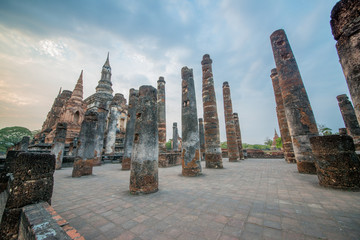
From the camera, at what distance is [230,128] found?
13.8 m

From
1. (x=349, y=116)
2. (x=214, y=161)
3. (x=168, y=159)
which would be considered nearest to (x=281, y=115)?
(x=349, y=116)

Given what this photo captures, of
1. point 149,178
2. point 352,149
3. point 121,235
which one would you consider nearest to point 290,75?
point 352,149

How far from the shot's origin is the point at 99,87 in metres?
29.8

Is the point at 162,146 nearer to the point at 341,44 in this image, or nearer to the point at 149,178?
the point at 149,178

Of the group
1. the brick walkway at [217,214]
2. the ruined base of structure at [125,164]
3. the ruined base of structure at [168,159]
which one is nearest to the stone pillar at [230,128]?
the ruined base of structure at [168,159]

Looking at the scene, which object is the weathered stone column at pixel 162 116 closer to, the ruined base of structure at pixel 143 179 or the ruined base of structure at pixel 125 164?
the ruined base of structure at pixel 125 164

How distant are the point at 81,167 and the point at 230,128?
1195 cm

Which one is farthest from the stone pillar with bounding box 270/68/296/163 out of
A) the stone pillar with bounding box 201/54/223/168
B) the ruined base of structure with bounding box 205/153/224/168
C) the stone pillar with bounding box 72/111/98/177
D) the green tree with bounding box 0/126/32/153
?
the green tree with bounding box 0/126/32/153

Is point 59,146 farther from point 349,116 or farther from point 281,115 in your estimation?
point 349,116

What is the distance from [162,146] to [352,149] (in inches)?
389

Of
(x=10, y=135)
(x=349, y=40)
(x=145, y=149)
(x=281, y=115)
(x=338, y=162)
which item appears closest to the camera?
(x=349, y=40)

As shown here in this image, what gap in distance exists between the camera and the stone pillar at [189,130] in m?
6.54

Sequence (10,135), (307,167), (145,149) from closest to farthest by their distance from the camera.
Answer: (145,149)
(307,167)
(10,135)

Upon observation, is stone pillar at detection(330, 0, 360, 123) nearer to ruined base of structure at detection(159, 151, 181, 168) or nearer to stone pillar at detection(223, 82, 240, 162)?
ruined base of structure at detection(159, 151, 181, 168)
